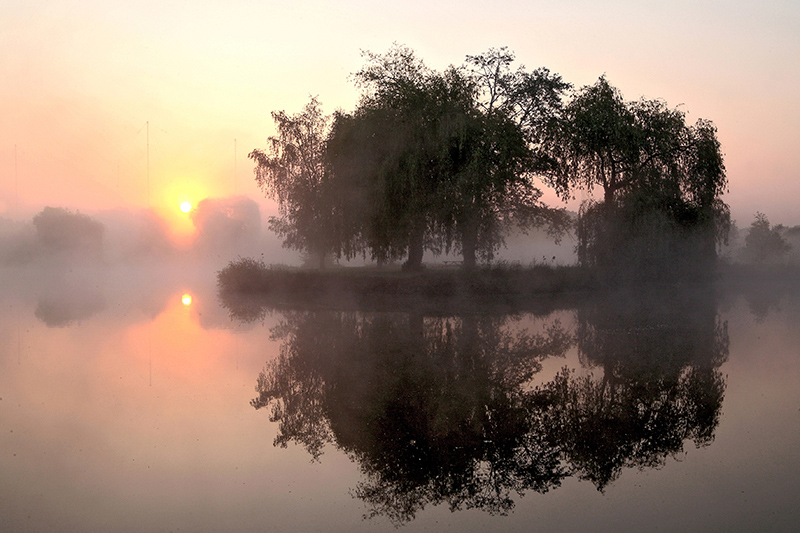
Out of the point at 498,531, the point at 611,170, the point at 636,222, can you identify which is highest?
the point at 611,170

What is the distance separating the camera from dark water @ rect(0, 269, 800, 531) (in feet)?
19.6

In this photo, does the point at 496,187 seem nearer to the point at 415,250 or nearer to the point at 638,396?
the point at 415,250

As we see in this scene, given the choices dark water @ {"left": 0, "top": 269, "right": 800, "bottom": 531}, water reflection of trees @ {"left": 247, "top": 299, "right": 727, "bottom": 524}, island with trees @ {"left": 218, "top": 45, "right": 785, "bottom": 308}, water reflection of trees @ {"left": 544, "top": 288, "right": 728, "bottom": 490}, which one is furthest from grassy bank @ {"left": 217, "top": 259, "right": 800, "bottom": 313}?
dark water @ {"left": 0, "top": 269, "right": 800, "bottom": 531}

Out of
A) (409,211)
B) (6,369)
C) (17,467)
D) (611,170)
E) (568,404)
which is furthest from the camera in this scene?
(611,170)

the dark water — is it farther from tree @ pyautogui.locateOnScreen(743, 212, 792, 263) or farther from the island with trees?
tree @ pyautogui.locateOnScreen(743, 212, 792, 263)

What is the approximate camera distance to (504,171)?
28469mm

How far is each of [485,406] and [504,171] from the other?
20.5 meters

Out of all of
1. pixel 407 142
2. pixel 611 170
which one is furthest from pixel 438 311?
pixel 611 170

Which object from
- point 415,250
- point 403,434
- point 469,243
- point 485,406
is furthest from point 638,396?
point 415,250

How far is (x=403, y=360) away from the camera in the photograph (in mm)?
13406

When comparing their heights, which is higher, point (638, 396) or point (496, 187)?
point (496, 187)

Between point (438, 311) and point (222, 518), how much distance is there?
699 inches

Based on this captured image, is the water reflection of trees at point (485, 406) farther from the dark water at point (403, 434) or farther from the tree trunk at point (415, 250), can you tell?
the tree trunk at point (415, 250)

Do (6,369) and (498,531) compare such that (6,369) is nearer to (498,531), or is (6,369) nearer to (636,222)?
(498,531)
